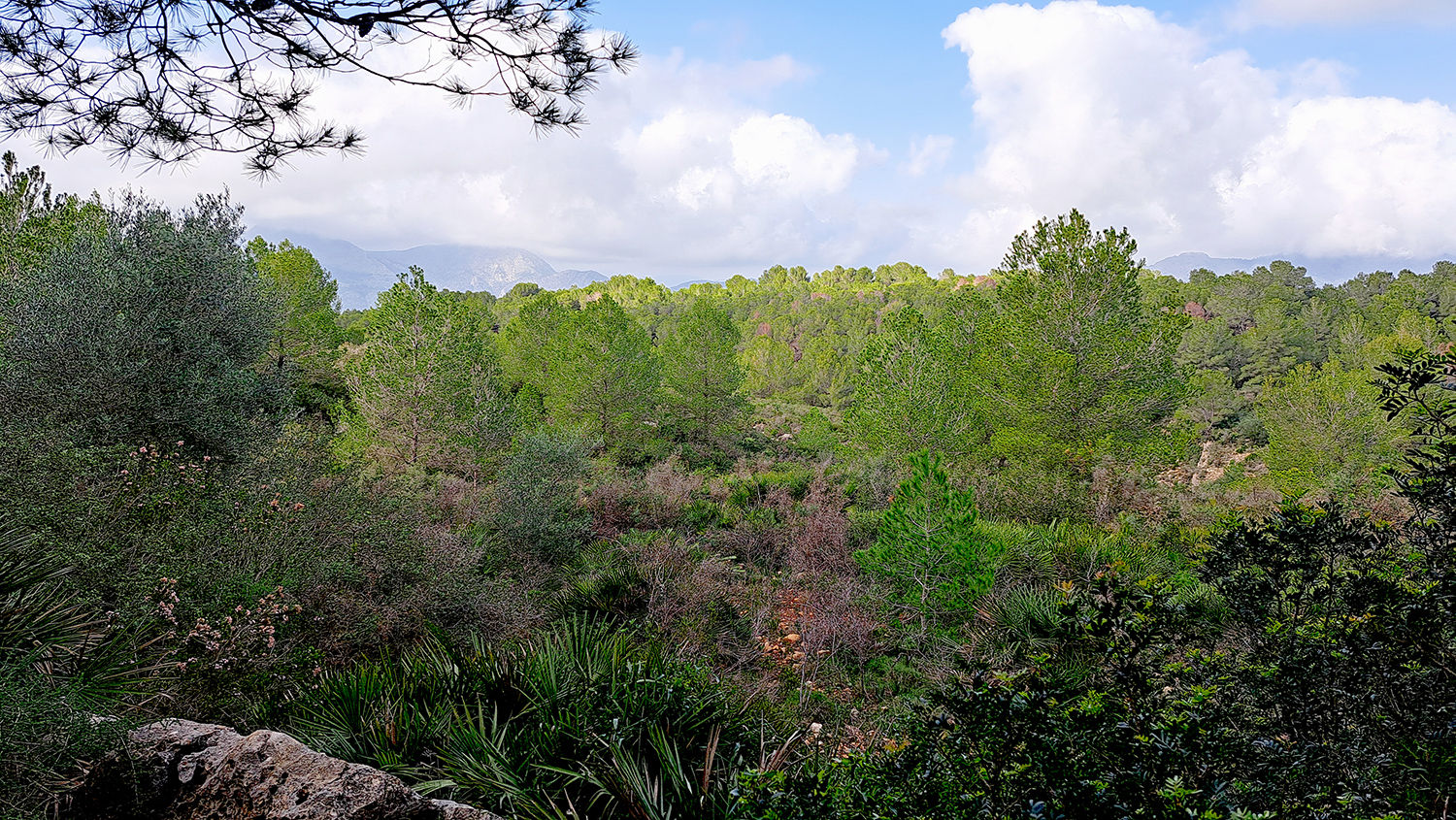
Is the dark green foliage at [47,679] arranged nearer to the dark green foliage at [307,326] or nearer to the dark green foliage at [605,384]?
the dark green foliage at [605,384]

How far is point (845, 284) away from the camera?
270ft

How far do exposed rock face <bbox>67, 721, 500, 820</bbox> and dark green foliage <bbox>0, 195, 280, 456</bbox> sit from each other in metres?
4.73

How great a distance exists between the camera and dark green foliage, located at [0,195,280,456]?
682cm

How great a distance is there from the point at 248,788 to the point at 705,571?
291 inches

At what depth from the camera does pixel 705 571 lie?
9594 millimetres

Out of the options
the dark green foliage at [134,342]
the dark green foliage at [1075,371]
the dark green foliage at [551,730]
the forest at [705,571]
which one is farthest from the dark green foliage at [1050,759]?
the dark green foliage at [1075,371]

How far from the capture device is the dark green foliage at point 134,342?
6824 millimetres

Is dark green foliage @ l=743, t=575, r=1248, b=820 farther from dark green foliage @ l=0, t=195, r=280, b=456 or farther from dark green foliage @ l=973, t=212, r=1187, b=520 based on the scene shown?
dark green foliage @ l=973, t=212, r=1187, b=520

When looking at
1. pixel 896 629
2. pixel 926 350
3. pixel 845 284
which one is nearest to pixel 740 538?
pixel 896 629

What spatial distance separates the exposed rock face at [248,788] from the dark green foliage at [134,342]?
15.5 ft

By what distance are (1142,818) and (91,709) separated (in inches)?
174

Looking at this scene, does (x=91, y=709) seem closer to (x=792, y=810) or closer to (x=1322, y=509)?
(x=792, y=810)

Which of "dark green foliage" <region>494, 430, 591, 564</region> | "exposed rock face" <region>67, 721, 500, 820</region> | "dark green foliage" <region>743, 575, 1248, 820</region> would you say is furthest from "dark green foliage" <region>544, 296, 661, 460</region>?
"dark green foliage" <region>743, 575, 1248, 820</region>

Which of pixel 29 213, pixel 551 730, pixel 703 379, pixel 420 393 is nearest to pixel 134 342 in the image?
pixel 420 393
